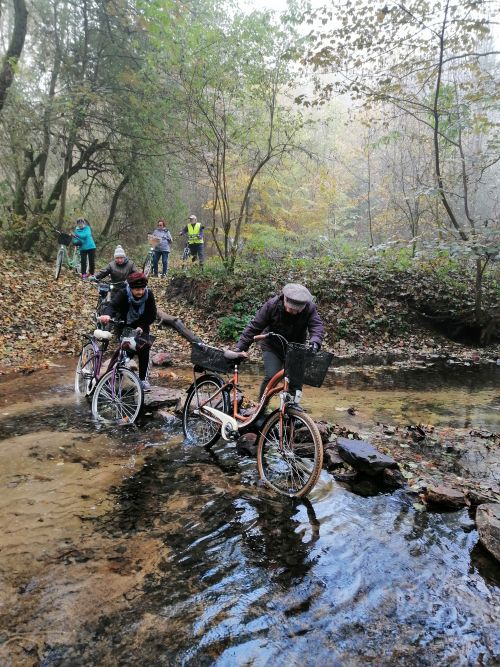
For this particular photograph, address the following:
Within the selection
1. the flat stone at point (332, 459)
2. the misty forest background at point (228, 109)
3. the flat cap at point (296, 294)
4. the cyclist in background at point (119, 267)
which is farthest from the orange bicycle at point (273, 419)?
the misty forest background at point (228, 109)

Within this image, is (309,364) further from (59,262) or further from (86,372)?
(59,262)

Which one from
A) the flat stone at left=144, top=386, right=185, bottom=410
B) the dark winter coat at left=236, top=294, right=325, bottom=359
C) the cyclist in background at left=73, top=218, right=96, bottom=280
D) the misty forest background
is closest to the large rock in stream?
the flat stone at left=144, top=386, right=185, bottom=410

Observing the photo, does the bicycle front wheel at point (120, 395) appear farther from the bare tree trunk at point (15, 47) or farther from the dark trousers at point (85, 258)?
the bare tree trunk at point (15, 47)

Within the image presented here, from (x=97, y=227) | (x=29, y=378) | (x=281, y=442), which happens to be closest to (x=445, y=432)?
(x=281, y=442)

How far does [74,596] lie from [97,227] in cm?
2103

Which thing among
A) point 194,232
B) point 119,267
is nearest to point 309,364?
point 119,267

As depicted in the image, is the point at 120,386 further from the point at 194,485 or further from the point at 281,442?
the point at 281,442

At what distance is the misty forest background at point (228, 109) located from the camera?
33.0 feet

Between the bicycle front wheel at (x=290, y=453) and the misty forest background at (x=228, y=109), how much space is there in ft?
21.1

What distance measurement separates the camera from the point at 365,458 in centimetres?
457

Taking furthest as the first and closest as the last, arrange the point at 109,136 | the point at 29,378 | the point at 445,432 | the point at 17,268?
the point at 109,136 < the point at 17,268 < the point at 29,378 < the point at 445,432

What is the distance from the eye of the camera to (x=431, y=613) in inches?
110

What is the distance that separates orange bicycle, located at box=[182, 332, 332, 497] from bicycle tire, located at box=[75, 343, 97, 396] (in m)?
2.23

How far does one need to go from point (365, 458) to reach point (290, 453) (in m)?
0.94
